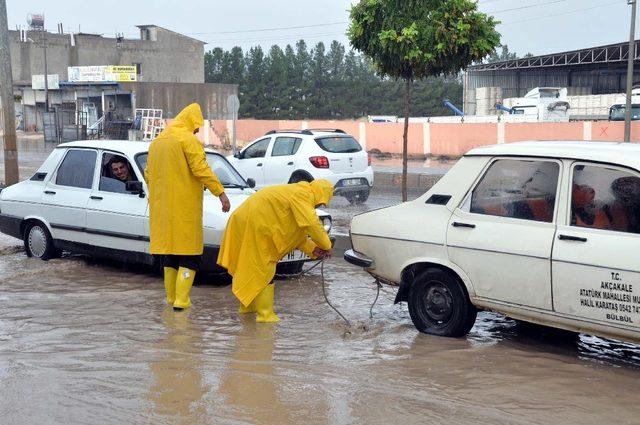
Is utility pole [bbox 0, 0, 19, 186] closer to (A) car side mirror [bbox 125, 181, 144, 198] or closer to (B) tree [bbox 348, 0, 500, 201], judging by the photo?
(B) tree [bbox 348, 0, 500, 201]

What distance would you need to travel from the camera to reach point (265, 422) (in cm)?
491

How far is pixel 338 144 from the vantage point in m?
18.0

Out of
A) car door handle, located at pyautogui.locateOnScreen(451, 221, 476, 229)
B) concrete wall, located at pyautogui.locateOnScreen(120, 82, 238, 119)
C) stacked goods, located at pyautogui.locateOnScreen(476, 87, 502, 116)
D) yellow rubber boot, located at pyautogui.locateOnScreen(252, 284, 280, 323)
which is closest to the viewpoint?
car door handle, located at pyautogui.locateOnScreen(451, 221, 476, 229)

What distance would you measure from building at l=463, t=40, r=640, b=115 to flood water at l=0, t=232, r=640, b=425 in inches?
2070

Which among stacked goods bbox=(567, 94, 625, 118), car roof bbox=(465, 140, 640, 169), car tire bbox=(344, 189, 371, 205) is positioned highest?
stacked goods bbox=(567, 94, 625, 118)

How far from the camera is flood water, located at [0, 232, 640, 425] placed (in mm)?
5102

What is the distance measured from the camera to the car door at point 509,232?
6.09 m

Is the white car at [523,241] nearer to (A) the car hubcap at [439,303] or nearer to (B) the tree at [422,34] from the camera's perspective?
(A) the car hubcap at [439,303]

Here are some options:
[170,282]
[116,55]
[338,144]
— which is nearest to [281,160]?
[338,144]

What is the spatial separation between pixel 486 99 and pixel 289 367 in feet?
195

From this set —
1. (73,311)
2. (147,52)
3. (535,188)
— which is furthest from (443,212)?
(147,52)

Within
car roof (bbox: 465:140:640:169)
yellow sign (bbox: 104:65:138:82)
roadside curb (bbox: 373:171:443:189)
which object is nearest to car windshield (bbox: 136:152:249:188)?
car roof (bbox: 465:140:640:169)

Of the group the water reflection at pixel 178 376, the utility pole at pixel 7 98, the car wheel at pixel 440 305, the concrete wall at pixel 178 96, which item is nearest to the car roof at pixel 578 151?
the car wheel at pixel 440 305

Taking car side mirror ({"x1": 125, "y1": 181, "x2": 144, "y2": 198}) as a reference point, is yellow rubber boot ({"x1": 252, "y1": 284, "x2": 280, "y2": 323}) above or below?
below
